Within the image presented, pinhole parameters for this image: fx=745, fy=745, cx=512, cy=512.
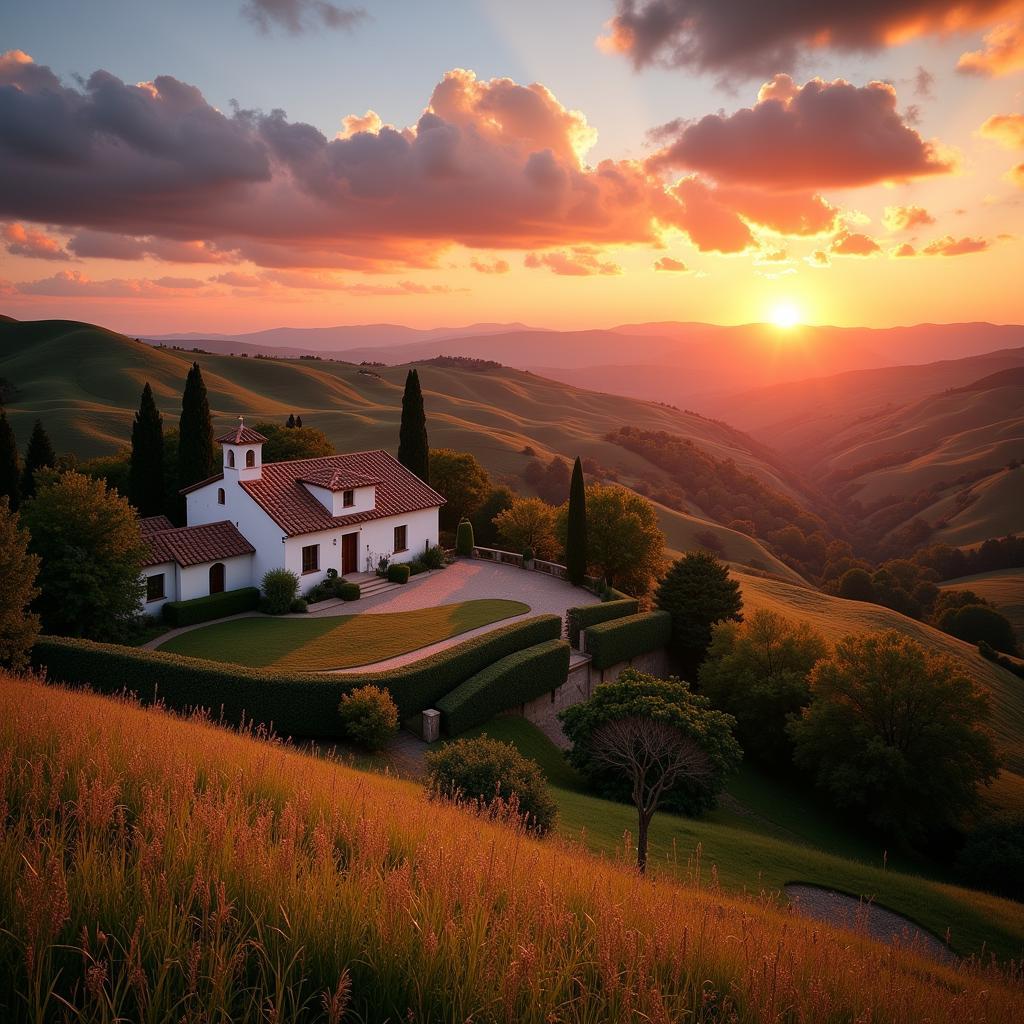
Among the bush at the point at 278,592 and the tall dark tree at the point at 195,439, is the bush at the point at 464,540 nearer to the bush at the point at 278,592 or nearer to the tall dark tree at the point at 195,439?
the bush at the point at 278,592

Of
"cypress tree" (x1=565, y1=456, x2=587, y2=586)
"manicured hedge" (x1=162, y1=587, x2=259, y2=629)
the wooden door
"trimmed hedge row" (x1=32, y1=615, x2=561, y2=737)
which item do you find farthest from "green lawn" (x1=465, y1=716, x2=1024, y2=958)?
"cypress tree" (x1=565, y1=456, x2=587, y2=586)

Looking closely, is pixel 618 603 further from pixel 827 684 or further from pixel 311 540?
pixel 311 540

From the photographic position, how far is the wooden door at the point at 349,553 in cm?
3591

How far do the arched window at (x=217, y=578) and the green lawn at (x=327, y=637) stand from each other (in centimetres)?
187

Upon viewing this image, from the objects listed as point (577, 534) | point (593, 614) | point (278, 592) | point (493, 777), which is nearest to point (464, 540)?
point (577, 534)

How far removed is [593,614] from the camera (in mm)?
33250

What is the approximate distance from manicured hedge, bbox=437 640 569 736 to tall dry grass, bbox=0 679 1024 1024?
18791 mm

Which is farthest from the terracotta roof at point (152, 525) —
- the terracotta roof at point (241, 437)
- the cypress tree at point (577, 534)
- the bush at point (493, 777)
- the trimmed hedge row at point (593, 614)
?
the bush at point (493, 777)

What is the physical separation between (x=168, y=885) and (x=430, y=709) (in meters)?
20.8

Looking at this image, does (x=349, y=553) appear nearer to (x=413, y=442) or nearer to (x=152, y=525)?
(x=152, y=525)

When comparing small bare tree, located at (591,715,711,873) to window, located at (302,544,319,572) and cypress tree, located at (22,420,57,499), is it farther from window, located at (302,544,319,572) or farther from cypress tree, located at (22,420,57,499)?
cypress tree, located at (22,420,57,499)

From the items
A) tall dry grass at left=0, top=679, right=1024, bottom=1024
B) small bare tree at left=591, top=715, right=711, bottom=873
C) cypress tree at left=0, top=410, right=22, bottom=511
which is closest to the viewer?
tall dry grass at left=0, top=679, right=1024, bottom=1024

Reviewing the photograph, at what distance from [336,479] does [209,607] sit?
329 inches

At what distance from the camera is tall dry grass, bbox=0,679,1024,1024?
3627 mm
